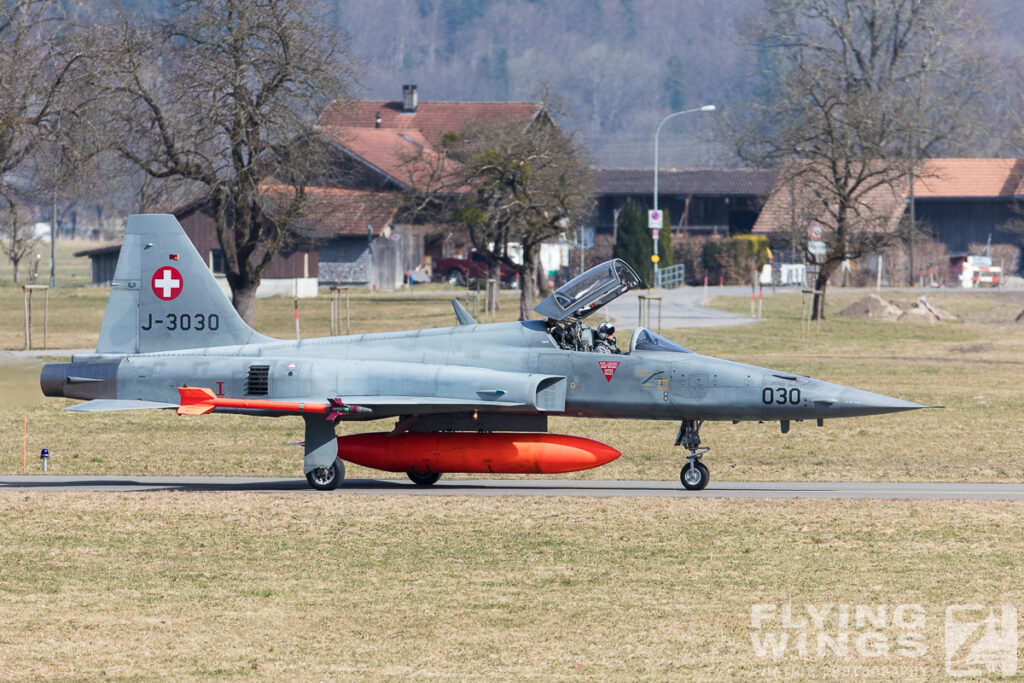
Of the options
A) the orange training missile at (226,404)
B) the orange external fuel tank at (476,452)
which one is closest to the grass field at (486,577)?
the orange external fuel tank at (476,452)

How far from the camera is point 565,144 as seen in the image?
209 ft

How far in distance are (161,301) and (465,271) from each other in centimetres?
6601

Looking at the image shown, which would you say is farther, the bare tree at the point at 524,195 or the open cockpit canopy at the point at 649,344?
the bare tree at the point at 524,195

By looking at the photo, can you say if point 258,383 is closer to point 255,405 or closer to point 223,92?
point 255,405

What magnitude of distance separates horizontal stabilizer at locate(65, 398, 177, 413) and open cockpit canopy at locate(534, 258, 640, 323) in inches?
237

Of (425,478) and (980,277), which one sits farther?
(980,277)

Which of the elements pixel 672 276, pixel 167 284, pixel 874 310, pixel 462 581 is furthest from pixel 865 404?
pixel 672 276

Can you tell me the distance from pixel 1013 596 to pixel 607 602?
168 inches

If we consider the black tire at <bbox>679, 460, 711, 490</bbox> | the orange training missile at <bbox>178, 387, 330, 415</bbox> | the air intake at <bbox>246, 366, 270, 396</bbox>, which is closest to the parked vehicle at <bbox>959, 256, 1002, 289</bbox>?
the black tire at <bbox>679, 460, 711, 490</bbox>

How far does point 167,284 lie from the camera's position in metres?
21.9

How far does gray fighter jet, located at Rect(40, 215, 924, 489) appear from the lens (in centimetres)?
2038

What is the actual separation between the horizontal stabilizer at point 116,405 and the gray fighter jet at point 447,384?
3 cm

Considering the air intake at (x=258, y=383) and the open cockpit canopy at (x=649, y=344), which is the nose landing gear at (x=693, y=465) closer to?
the open cockpit canopy at (x=649, y=344)

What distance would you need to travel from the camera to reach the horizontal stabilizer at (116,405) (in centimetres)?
2050
